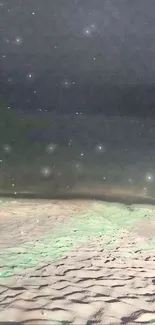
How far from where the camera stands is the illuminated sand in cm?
232

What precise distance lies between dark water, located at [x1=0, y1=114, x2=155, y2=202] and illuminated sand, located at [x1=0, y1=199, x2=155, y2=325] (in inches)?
142

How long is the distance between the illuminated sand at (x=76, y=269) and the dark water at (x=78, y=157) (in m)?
3.61

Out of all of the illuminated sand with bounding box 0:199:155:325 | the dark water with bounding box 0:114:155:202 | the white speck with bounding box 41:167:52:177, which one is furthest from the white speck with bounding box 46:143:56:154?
the illuminated sand with bounding box 0:199:155:325

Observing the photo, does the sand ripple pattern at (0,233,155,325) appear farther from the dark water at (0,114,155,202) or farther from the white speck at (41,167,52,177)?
the white speck at (41,167,52,177)

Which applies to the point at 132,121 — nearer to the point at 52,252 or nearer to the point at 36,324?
the point at 52,252

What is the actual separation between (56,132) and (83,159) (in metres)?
1.63

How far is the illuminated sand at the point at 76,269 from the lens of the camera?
2.32 meters

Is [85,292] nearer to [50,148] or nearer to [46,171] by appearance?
[46,171]

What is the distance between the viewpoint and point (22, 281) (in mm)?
2912

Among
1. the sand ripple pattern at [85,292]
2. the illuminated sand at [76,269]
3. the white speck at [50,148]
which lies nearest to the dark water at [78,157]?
the white speck at [50,148]

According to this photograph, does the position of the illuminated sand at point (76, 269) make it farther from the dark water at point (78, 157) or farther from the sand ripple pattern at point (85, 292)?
the dark water at point (78, 157)

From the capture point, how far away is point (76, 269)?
327 centimetres

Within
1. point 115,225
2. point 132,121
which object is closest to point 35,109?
point 132,121

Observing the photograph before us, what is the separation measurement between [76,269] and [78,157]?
911cm
